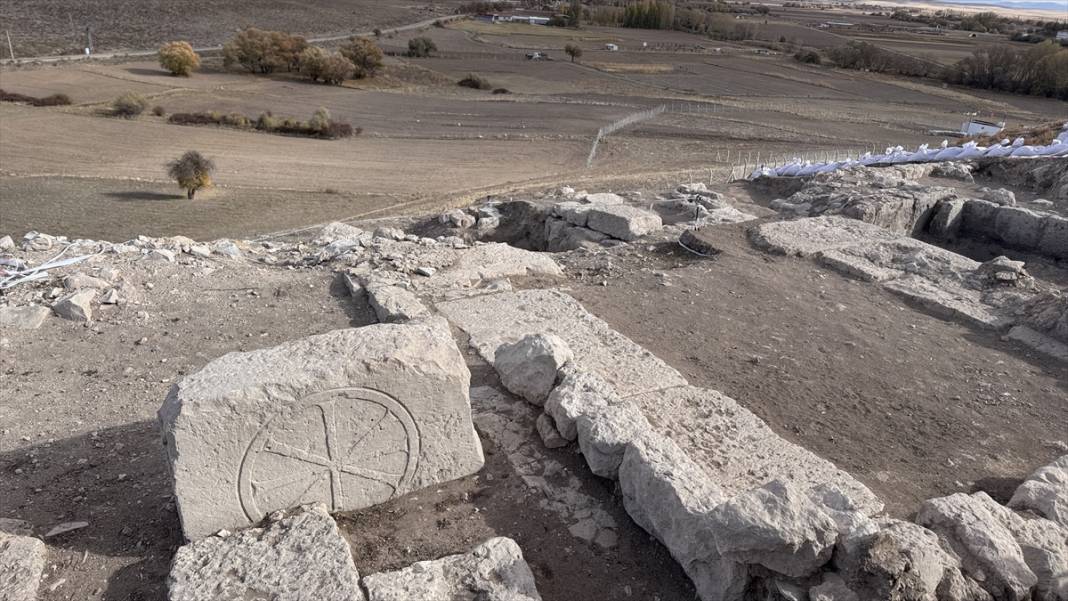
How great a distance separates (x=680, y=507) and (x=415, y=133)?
27200 mm

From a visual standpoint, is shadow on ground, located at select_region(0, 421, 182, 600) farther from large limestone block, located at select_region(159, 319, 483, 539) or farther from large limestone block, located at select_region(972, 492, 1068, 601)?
large limestone block, located at select_region(972, 492, 1068, 601)

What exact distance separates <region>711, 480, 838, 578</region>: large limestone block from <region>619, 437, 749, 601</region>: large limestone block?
0.55ft

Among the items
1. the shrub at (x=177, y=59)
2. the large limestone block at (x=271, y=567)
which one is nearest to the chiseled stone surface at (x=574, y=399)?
the large limestone block at (x=271, y=567)

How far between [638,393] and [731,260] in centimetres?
378

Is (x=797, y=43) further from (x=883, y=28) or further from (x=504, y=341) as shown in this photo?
(x=504, y=341)

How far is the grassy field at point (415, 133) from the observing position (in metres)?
18.0

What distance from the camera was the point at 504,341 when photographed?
621 cm

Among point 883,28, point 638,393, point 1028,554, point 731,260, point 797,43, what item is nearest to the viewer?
point 1028,554

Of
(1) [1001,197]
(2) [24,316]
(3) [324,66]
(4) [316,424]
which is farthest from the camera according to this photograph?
(3) [324,66]

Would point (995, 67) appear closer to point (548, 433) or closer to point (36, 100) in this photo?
point (548, 433)

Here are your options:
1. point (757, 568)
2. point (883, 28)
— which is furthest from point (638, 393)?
point (883, 28)

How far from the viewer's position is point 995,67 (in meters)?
46.4

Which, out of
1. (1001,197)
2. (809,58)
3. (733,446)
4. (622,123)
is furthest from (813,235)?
(809,58)

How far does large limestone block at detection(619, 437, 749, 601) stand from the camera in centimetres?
342
